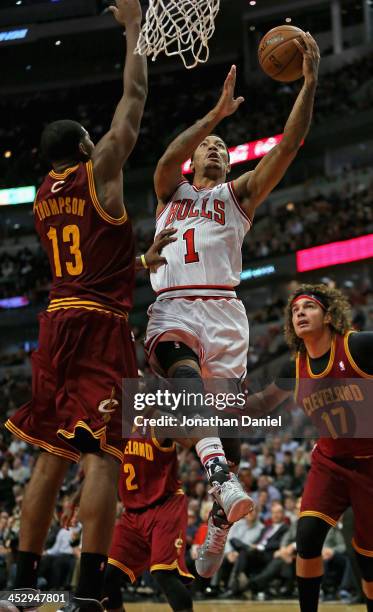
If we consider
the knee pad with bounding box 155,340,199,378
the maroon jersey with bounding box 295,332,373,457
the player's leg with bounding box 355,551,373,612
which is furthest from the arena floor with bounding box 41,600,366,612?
the knee pad with bounding box 155,340,199,378

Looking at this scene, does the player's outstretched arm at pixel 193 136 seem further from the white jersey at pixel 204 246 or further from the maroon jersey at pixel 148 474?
the maroon jersey at pixel 148 474

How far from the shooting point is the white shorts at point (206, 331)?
5262 mm

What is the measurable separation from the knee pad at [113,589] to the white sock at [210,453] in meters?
1.91

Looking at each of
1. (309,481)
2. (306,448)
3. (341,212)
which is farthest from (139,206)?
(309,481)

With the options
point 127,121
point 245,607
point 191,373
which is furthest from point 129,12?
point 245,607

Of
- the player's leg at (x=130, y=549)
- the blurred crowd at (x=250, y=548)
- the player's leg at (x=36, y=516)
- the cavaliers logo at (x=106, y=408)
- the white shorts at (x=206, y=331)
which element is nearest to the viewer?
the cavaliers logo at (x=106, y=408)

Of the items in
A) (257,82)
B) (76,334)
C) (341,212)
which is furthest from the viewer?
(257,82)

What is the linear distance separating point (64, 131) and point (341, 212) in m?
19.7

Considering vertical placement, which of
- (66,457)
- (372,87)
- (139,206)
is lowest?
(66,457)

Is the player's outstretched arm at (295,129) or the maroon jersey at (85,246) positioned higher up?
the player's outstretched arm at (295,129)

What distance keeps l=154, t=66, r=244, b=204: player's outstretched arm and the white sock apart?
1781 millimetres

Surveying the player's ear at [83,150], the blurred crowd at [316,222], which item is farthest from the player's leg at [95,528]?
the blurred crowd at [316,222]

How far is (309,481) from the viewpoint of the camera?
5793 mm

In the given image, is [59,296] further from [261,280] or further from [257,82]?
[257,82]
